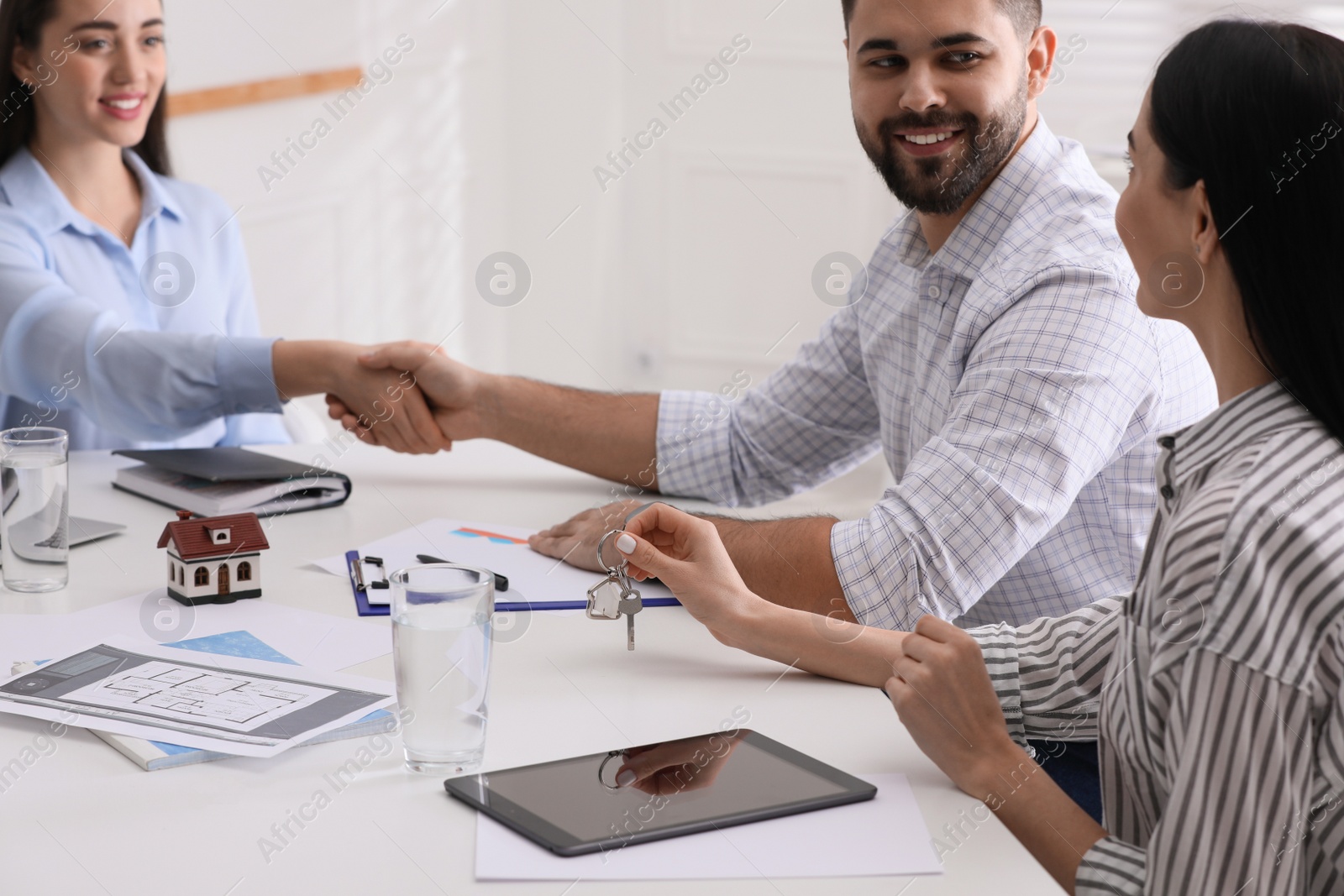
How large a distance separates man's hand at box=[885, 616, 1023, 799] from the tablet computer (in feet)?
0.27

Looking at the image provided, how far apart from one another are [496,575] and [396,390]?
0.61 metres

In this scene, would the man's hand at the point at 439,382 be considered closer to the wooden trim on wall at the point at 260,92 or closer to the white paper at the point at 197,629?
the white paper at the point at 197,629

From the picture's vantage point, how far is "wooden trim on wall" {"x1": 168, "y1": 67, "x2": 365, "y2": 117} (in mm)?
3029

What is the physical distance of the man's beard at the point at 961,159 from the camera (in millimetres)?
1653

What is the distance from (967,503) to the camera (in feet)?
4.57

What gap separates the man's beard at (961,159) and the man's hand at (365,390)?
0.78 metres

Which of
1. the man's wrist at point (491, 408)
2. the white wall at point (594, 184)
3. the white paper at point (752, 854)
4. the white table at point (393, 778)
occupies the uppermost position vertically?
the white wall at point (594, 184)

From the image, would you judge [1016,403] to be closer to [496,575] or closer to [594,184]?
[496,575]

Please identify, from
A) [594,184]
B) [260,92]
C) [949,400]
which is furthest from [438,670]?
[594,184]

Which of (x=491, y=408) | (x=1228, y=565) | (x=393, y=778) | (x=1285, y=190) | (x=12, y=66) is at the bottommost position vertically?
(x=393, y=778)

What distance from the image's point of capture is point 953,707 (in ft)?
3.42

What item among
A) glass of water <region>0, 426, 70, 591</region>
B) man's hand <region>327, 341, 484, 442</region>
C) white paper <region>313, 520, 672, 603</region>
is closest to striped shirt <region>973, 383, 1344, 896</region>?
white paper <region>313, 520, 672, 603</region>

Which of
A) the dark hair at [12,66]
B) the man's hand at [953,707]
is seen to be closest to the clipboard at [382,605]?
the man's hand at [953,707]

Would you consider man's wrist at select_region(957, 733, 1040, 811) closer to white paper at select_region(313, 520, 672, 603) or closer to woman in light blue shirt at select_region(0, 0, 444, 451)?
white paper at select_region(313, 520, 672, 603)
